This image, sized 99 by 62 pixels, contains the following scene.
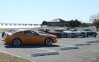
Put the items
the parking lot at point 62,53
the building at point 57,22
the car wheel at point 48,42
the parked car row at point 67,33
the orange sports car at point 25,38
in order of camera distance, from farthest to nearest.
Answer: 1. the building at point 57,22
2. the parked car row at point 67,33
3. the car wheel at point 48,42
4. the orange sports car at point 25,38
5. the parking lot at point 62,53

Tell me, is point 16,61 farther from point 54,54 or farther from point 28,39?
point 28,39

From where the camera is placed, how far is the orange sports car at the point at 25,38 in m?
20.5

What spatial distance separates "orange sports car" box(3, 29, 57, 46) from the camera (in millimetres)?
20484

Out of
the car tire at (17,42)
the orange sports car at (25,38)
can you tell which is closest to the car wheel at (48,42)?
the orange sports car at (25,38)

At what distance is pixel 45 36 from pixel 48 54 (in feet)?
22.7

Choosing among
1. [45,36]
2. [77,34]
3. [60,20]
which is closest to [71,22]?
[60,20]

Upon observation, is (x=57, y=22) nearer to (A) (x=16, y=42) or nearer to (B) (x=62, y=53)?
(A) (x=16, y=42)

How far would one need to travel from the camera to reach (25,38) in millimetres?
20844

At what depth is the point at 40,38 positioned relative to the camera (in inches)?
840

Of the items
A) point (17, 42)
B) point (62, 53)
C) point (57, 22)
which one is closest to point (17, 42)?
point (17, 42)

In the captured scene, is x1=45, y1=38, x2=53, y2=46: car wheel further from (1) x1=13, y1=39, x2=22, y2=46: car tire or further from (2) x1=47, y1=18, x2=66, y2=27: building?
(2) x1=47, y1=18, x2=66, y2=27: building

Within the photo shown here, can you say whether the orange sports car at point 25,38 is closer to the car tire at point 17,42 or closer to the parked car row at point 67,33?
the car tire at point 17,42

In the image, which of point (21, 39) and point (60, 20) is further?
point (60, 20)

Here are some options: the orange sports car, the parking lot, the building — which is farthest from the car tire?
the building
